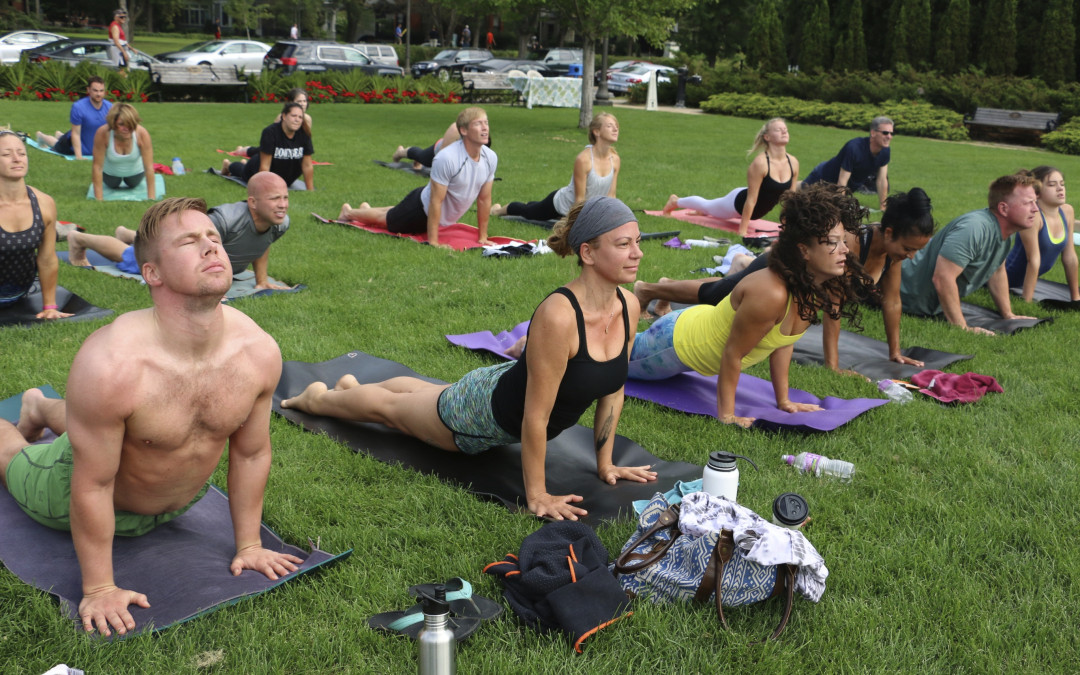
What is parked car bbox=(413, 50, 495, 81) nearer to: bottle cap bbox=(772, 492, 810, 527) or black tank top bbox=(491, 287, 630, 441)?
black tank top bbox=(491, 287, 630, 441)

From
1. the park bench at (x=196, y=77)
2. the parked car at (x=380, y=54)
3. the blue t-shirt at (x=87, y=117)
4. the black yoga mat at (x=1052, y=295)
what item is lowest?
the black yoga mat at (x=1052, y=295)

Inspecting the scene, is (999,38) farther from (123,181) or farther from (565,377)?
(565,377)

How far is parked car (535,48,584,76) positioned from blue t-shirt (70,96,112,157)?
89.4 ft

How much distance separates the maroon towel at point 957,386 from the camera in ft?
19.0

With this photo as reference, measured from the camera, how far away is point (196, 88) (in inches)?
998

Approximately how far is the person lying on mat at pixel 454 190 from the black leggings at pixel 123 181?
3.46 metres

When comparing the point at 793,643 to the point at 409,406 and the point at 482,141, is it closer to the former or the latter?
the point at 409,406

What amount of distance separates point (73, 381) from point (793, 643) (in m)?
2.62

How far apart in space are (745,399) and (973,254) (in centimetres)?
317

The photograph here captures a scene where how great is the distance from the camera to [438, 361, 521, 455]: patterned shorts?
4.31 meters

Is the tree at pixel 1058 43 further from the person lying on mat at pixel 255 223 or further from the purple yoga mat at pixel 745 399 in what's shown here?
the person lying on mat at pixel 255 223

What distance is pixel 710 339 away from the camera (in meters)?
5.59

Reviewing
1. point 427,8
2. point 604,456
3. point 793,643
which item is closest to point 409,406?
point 604,456

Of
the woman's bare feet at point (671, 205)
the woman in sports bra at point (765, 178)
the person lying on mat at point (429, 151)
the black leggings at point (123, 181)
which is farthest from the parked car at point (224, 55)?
the woman in sports bra at point (765, 178)
